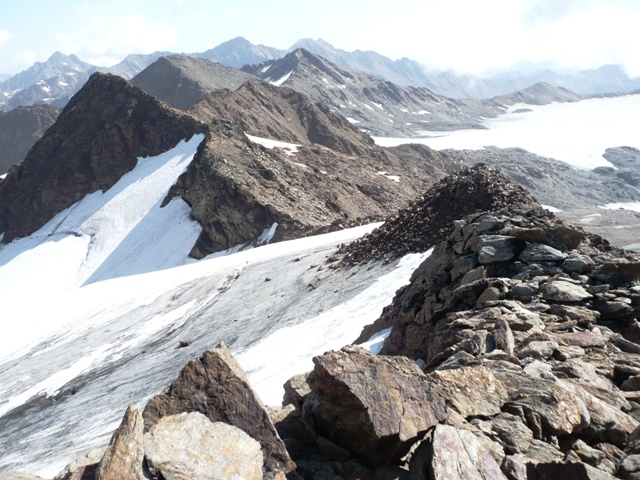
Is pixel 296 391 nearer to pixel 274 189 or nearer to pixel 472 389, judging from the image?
pixel 472 389

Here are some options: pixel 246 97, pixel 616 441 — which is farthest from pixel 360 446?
pixel 246 97

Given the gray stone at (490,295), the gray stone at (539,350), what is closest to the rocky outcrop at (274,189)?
the gray stone at (490,295)

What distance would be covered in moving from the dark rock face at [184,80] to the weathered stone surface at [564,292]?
122m

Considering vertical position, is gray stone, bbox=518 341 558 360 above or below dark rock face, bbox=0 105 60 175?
below

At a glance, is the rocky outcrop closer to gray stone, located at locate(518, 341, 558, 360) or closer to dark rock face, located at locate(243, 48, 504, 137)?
gray stone, located at locate(518, 341, 558, 360)

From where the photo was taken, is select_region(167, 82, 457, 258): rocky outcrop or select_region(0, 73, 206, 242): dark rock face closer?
select_region(167, 82, 457, 258): rocky outcrop

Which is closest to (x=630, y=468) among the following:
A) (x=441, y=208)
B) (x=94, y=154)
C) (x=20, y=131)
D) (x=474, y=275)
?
(x=474, y=275)

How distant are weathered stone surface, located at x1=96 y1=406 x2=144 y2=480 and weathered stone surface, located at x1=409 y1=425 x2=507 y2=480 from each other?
2.37 m

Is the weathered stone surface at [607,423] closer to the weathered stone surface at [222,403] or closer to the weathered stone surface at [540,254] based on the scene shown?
the weathered stone surface at [222,403]

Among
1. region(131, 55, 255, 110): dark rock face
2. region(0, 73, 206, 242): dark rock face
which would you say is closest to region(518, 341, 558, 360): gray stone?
region(0, 73, 206, 242): dark rock face

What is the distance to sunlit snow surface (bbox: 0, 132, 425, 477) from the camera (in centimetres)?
1370

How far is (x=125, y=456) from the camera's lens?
3869mm

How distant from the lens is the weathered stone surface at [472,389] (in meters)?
5.21

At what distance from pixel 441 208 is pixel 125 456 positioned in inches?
604
